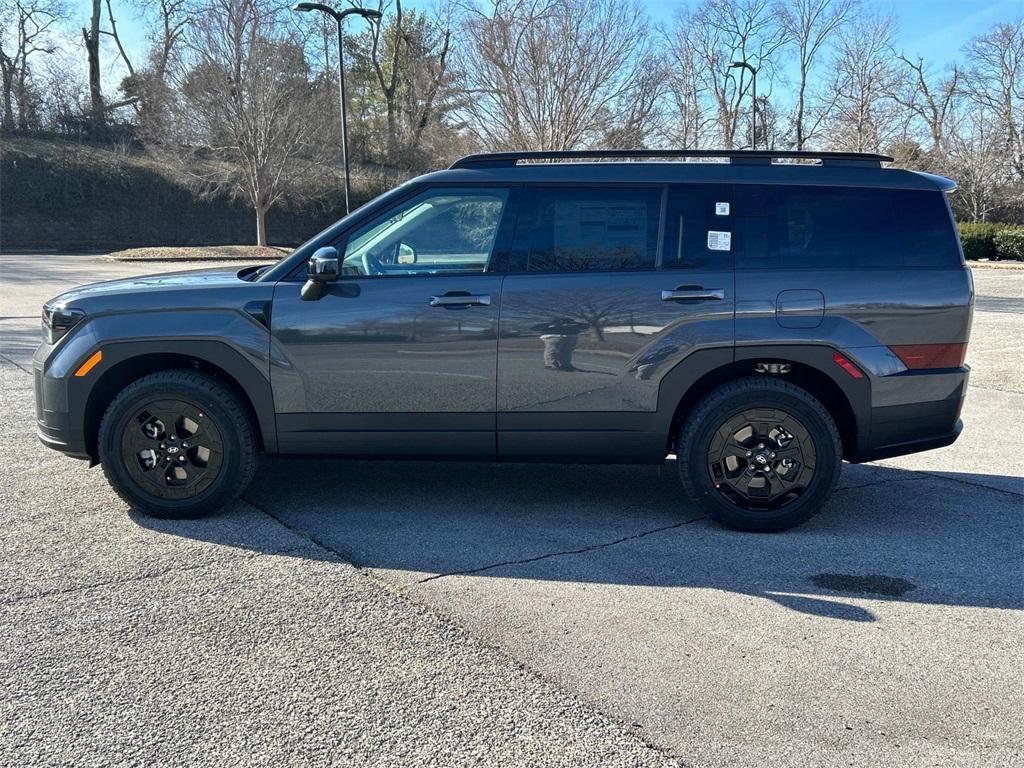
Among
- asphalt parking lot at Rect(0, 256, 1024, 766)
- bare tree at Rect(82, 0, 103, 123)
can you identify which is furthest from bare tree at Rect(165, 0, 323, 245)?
asphalt parking lot at Rect(0, 256, 1024, 766)

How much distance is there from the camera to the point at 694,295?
14.9 ft

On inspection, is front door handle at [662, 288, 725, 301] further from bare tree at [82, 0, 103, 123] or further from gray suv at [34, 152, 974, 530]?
bare tree at [82, 0, 103, 123]

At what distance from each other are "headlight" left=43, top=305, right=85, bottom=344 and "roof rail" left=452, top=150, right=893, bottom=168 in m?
2.17

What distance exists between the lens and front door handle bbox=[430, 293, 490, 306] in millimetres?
4547

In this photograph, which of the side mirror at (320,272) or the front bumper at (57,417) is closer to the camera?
the side mirror at (320,272)

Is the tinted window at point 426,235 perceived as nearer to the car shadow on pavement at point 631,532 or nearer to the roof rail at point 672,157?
the roof rail at point 672,157

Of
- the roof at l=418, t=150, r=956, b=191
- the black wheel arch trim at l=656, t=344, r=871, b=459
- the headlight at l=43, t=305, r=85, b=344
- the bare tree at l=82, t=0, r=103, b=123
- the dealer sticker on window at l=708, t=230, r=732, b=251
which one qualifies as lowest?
the black wheel arch trim at l=656, t=344, r=871, b=459

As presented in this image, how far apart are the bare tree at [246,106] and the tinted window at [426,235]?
3040 centimetres

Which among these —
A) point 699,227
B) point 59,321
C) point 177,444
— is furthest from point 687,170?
point 59,321

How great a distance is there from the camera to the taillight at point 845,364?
4.55 m

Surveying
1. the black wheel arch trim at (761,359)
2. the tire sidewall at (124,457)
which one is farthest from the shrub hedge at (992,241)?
the tire sidewall at (124,457)

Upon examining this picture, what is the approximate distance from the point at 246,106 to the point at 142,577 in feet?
104

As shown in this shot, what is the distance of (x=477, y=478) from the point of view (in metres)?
5.64

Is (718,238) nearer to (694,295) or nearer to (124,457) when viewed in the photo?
(694,295)
